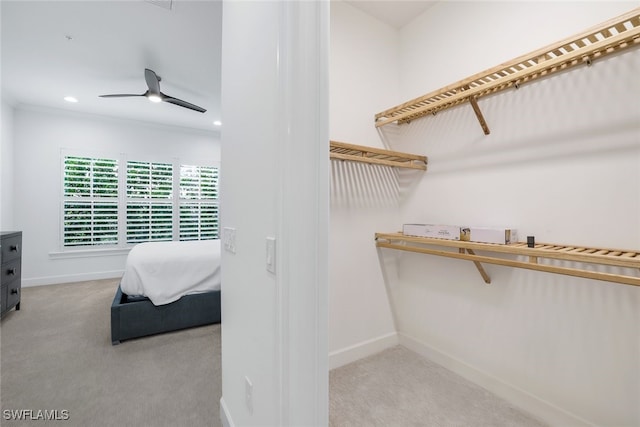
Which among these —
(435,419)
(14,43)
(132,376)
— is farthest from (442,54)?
(14,43)

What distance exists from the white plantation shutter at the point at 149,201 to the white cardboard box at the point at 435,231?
4441mm

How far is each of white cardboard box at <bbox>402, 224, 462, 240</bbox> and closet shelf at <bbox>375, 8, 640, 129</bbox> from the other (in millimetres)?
664

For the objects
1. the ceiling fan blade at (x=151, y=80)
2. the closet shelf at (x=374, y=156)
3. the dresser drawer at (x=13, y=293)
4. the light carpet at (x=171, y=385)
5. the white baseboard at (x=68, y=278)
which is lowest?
the light carpet at (x=171, y=385)

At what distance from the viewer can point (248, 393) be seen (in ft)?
3.64

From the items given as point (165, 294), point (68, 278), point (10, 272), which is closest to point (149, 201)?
point (68, 278)

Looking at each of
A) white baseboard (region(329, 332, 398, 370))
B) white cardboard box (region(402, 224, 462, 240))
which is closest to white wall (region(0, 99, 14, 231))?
white baseboard (region(329, 332, 398, 370))

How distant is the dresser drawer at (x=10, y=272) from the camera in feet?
8.71

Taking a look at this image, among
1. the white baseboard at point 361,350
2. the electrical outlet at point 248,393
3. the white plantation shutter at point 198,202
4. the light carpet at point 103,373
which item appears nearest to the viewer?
the electrical outlet at point 248,393

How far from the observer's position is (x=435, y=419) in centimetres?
149

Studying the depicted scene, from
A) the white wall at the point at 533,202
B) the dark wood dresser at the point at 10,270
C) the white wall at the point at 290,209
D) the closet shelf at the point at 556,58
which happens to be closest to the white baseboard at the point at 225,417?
the white wall at the point at 290,209

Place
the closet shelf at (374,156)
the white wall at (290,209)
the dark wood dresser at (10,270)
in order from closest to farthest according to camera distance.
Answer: the white wall at (290,209) → the closet shelf at (374,156) → the dark wood dresser at (10,270)

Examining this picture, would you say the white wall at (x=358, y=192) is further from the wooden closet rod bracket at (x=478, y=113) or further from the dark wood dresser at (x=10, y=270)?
the dark wood dresser at (x=10, y=270)

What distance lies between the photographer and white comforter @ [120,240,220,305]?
8.00 ft

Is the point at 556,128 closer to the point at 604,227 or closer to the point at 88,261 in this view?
the point at 604,227
